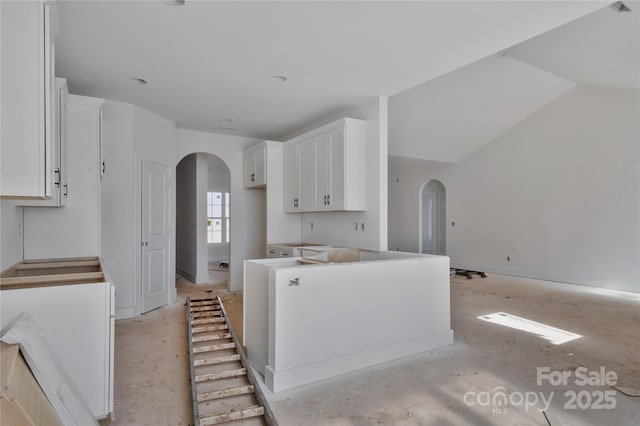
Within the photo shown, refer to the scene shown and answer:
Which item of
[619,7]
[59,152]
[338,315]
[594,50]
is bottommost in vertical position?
[338,315]

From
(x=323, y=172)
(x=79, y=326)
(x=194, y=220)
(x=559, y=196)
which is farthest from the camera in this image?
(x=194, y=220)

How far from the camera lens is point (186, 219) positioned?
7.56 meters

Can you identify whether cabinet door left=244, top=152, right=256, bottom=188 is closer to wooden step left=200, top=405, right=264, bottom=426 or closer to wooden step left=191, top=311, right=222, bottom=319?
wooden step left=191, top=311, right=222, bottom=319

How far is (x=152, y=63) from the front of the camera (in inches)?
134

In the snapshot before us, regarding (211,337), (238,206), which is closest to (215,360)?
(211,337)

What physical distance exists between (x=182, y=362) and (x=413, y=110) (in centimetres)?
512

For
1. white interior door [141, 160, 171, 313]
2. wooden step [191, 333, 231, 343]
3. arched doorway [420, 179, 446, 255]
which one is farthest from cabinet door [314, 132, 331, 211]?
arched doorway [420, 179, 446, 255]

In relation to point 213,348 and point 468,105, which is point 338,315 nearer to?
point 213,348

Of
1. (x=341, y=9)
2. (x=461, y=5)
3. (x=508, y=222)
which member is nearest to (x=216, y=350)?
(x=341, y=9)

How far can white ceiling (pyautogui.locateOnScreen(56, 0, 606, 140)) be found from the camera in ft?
8.27

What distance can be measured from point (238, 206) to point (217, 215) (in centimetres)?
396

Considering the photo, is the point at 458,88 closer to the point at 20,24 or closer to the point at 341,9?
the point at 341,9

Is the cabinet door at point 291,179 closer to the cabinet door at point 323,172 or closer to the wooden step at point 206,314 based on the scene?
the cabinet door at point 323,172

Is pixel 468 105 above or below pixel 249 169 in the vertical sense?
above
